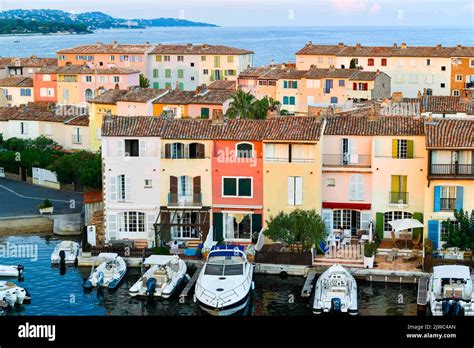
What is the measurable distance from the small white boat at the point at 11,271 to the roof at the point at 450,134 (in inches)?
460

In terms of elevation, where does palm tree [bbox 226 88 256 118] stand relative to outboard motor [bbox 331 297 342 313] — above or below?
above

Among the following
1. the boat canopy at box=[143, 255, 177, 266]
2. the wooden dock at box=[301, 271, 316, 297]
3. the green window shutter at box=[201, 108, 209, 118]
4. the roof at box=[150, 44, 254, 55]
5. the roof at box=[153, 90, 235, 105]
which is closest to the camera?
the wooden dock at box=[301, 271, 316, 297]

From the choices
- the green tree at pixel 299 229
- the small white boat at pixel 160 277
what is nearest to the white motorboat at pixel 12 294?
the small white boat at pixel 160 277

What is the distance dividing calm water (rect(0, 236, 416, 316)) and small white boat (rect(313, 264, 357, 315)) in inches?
11.8

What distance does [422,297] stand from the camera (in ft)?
67.9

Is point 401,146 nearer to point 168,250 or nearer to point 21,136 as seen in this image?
point 168,250

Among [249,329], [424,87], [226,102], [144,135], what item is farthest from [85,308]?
[424,87]

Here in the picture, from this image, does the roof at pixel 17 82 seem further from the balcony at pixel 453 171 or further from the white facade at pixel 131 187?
the balcony at pixel 453 171

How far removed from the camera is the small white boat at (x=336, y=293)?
20.1m

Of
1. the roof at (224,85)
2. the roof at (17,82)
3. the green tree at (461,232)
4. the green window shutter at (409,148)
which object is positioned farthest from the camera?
the roof at (17,82)

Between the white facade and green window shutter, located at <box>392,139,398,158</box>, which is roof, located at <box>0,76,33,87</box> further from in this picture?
green window shutter, located at <box>392,139,398,158</box>

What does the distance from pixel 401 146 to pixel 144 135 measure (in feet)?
25.3

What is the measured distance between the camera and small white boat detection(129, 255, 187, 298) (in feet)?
71.3

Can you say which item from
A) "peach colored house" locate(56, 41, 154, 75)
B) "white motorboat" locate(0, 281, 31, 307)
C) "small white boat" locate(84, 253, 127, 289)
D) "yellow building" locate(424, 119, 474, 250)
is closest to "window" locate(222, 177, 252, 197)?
"small white boat" locate(84, 253, 127, 289)
